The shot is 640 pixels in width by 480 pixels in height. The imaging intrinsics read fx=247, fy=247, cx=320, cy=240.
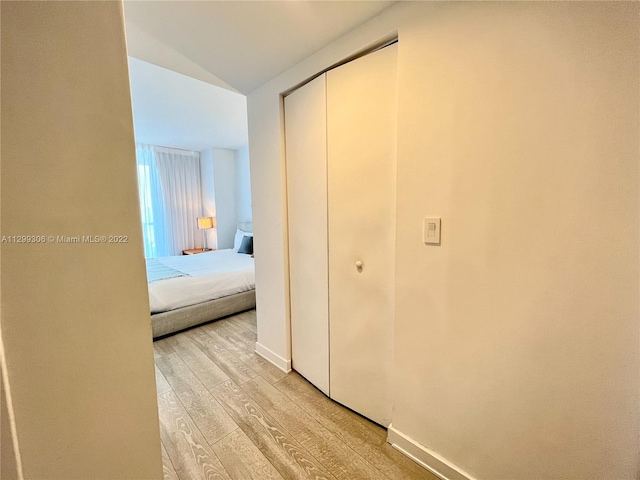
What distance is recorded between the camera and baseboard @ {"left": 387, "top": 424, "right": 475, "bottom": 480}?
112 cm

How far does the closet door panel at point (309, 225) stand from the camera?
5.06ft

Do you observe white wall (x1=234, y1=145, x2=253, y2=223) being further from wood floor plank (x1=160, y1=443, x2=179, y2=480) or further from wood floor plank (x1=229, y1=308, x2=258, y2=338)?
wood floor plank (x1=160, y1=443, x2=179, y2=480)

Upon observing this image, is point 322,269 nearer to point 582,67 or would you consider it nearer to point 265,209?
point 265,209

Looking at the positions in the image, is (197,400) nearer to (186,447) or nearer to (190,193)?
(186,447)

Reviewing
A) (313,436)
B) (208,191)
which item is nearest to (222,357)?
(313,436)

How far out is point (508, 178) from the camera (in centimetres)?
90

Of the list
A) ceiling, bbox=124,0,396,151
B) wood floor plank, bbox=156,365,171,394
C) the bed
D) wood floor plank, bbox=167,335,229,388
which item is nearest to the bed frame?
the bed

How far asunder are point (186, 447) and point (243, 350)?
93 centimetres

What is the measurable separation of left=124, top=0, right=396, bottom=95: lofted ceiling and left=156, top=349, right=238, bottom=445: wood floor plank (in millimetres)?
2203

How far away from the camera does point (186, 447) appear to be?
1.33 meters

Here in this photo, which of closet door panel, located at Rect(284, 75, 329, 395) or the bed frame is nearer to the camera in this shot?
closet door panel, located at Rect(284, 75, 329, 395)

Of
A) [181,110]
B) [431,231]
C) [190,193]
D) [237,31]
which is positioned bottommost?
[431,231]

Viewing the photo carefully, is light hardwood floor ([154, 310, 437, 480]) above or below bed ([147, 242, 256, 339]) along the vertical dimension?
below

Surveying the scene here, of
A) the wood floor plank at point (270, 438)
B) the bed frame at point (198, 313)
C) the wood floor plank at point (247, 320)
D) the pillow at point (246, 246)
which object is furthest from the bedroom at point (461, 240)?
the pillow at point (246, 246)
